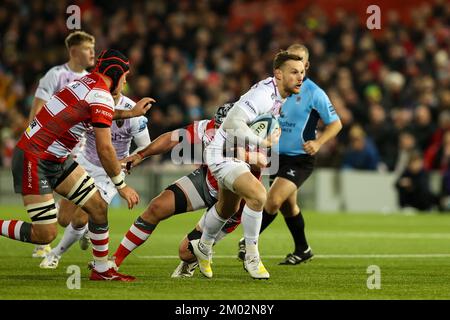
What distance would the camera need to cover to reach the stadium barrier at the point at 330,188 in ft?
70.2

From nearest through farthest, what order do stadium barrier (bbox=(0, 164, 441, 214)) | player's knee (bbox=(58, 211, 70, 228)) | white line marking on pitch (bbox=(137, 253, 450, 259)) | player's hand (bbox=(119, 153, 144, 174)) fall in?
player's hand (bbox=(119, 153, 144, 174))
player's knee (bbox=(58, 211, 70, 228))
white line marking on pitch (bbox=(137, 253, 450, 259))
stadium barrier (bbox=(0, 164, 441, 214))

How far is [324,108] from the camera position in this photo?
11.6 metres

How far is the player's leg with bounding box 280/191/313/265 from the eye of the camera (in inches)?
439

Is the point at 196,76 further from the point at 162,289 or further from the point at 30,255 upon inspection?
the point at 162,289

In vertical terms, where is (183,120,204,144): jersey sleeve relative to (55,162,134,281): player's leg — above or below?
above

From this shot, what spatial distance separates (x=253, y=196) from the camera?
9.05 meters

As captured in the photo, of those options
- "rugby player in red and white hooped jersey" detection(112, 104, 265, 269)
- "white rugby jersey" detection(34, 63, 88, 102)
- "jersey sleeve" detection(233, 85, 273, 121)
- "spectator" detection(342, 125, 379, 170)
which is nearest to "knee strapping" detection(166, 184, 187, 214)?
"rugby player in red and white hooped jersey" detection(112, 104, 265, 269)

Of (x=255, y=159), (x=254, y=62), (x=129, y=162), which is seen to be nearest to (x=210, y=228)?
(x=255, y=159)

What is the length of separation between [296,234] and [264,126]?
2304 millimetres

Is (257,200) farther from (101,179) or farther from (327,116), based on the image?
(327,116)

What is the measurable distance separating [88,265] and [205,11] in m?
17.3

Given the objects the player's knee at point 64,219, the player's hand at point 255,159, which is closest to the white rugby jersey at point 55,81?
the player's knee at point 64,219

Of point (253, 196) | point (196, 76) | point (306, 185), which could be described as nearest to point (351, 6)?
point (196, 76)

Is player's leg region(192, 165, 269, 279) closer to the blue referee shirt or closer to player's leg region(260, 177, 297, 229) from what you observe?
player's leg region(260, 177, 297, 229)
